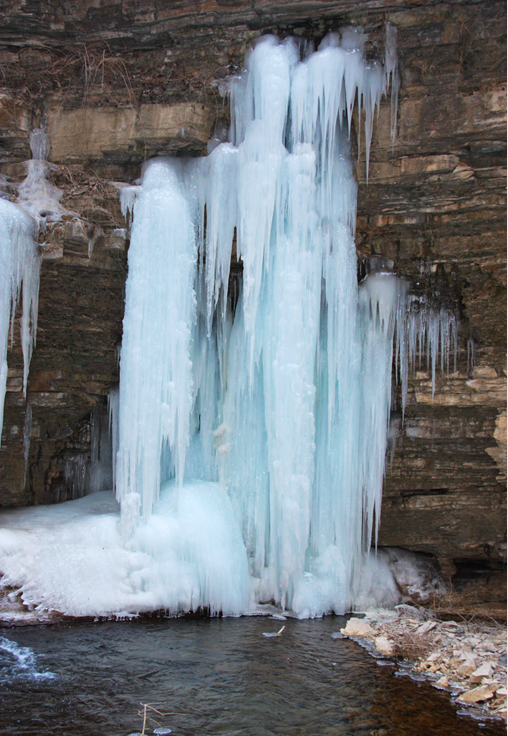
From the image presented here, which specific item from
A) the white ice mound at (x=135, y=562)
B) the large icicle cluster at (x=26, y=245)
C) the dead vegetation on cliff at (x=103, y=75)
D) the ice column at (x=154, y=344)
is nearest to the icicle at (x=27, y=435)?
the large icicle cluster at (x=26, y=245)

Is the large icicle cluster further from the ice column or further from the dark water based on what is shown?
the dark water

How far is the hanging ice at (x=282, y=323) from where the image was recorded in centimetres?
706

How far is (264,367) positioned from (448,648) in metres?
3.49

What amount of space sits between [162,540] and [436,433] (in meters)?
3.61

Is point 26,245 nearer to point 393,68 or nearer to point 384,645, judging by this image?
point 393,68

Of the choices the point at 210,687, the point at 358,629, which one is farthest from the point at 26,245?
the point at 358,629

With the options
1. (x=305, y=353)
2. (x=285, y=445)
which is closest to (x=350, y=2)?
(x=305, y=353)

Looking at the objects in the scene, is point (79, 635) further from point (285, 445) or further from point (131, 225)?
point (131, 225)

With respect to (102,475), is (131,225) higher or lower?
higher

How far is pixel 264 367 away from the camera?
24.2 feet

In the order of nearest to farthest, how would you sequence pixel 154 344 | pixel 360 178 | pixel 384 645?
pixel 384 645, pixel 360 178, pixel 154 344

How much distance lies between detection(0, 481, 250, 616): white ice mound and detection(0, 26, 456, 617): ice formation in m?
0.02

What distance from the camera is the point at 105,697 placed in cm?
457

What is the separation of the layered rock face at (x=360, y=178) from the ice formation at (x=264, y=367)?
0.28 metres
